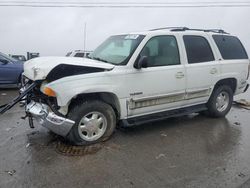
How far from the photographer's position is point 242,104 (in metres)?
7.93

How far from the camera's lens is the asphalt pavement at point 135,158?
11.1ft

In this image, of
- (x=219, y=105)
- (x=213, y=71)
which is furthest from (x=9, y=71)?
(x=219, y=105)

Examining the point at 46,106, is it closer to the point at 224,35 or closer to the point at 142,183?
the point at 142,183

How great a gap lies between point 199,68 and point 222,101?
1.41 meters

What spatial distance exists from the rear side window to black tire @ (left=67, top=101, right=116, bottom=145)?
321 centimetres

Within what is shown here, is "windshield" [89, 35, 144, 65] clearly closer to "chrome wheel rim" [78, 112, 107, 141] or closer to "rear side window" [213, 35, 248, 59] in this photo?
"chrome wheel rim" [78, 112, 107, 141]

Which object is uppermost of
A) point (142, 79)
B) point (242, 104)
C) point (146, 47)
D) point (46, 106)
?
point (146, 47)

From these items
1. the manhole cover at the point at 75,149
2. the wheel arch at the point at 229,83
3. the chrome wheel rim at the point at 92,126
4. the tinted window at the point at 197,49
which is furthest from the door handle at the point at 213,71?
the manhole cover at the point at 75,149

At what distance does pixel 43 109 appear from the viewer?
4.28 meters

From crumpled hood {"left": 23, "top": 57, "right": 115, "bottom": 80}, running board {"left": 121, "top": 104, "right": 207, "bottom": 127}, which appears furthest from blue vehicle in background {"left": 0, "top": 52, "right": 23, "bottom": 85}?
running board {"left": 121, "top": 104, "right": 207, "bottom": 127}

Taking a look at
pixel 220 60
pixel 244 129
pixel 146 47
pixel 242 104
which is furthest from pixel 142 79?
pixel 242 104

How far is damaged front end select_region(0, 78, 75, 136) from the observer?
407cm

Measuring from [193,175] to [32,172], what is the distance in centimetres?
224

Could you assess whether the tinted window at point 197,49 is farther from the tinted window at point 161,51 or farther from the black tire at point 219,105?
A: the black tire at point 219,105
